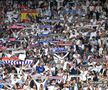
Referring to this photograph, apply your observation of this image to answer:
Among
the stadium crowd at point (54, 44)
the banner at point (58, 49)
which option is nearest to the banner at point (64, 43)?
the stadium crowd at point (54, 44)

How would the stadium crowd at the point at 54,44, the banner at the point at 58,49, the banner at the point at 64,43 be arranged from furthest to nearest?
1. the banner at the point at 64,43
2. the banner at the point at 58,49
3. the stadium crowd at the point at 54,44

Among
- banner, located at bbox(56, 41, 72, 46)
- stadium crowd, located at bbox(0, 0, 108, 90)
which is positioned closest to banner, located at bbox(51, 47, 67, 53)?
stadium crowd, located at bbox(0, 0, 108, 90)

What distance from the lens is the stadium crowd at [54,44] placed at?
580 inches

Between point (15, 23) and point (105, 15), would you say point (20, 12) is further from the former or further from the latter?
point (105, 15)

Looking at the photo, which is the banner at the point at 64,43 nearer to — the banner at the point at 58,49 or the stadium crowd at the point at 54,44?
the stadium crowd at the point at 54,44

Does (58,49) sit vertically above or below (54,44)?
below

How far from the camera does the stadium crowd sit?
48.4 ft

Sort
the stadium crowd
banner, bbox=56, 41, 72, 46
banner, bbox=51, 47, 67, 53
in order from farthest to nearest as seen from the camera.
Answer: banner, bbox=56, 41, 72, 46
banner, bbox=51, 47, 67, 53
the stadium crowd

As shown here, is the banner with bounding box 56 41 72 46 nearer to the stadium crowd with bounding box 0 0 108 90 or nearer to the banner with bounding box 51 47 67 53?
the stadium crowd with bounding box 0 0 108 90

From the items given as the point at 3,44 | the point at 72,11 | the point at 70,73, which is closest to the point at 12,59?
the point at 3,44

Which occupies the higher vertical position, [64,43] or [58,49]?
[64,43]

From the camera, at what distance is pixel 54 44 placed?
15.9 meters

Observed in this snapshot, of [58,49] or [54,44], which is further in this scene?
[54,44]

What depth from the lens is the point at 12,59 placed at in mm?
15359
